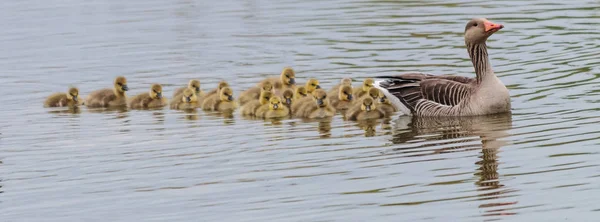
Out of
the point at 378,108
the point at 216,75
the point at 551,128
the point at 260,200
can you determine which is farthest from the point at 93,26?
the point at 260,200

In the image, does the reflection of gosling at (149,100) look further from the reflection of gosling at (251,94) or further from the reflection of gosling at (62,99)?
the reflection of gosling at (251,94)

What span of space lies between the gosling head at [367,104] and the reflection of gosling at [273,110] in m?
1.02

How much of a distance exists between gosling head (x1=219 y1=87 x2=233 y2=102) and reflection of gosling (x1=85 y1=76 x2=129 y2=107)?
1614 mm

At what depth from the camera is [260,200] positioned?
37.8 ft

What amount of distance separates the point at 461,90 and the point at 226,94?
9.80ft

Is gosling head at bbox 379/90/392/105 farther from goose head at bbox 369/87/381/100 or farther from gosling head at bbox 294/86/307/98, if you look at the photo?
gosling head at bbox 294/86/307/98

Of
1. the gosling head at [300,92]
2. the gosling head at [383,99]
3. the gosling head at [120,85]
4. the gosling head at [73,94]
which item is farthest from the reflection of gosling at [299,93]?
the gosling head at [73,94]

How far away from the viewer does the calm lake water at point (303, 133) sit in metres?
11.4

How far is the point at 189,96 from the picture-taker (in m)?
17.8

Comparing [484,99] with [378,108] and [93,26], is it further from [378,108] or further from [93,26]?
[93,26]

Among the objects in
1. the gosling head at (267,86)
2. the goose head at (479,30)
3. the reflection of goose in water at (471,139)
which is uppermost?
the goose head at (479,30)

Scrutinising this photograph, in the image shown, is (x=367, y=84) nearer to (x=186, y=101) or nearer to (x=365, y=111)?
(x=365, y=111)

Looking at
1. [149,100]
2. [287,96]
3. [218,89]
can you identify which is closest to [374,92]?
[287,96]

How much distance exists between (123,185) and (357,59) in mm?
9854
